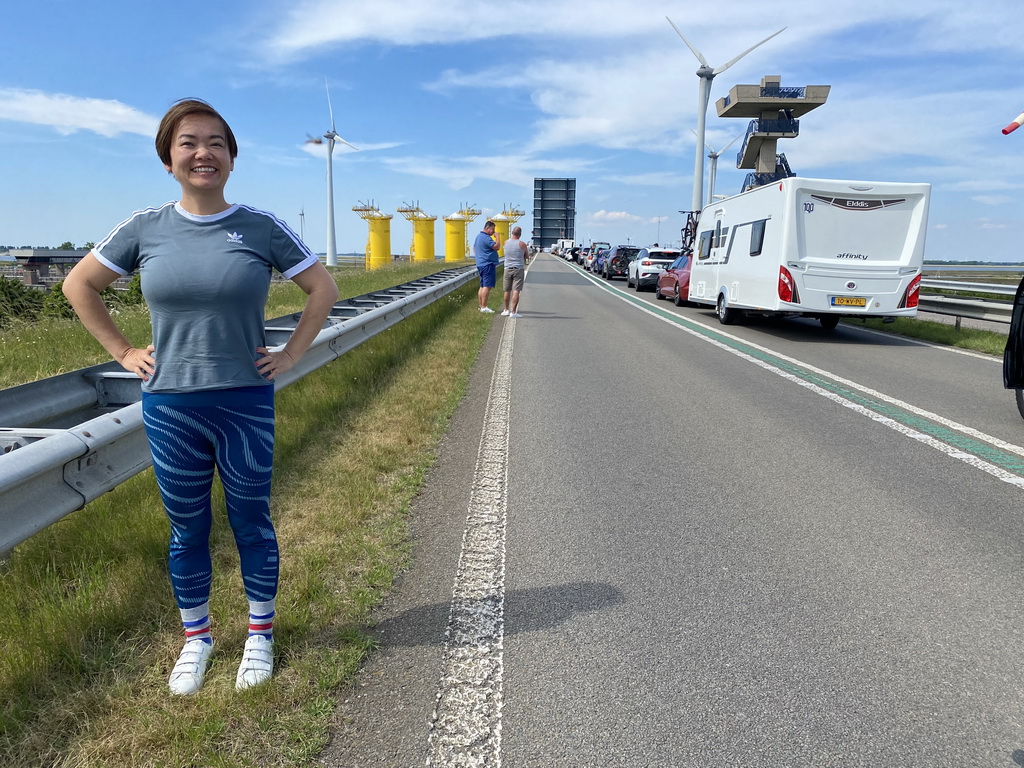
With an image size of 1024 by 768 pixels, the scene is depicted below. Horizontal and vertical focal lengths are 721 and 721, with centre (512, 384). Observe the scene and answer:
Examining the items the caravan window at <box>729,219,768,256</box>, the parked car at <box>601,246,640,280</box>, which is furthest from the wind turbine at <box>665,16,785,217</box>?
the caravan window at <box>729,219,768,256</box>

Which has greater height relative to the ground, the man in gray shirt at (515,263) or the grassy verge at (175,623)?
the man in gray shirt at (515,263)

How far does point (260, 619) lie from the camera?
2646 mm

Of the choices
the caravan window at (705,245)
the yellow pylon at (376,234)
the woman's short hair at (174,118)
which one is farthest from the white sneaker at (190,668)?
the yellow pylon at (376,234)

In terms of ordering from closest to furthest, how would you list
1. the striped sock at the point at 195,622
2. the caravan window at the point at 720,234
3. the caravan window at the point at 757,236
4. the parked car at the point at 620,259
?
the striped sock at the point at 195,622 < the caravan window at the point at 757,236 < the caravan window at the point at 720,234 < the parked car at the point at 620,259

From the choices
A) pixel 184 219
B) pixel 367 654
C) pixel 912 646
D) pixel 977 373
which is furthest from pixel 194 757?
pixel 977 373

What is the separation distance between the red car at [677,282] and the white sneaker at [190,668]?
58.5 feet

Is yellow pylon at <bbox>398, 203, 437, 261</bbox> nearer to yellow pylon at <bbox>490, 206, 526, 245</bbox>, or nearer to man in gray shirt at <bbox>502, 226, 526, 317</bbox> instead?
yellow pylon at <bbox>490, 206, 526, 245</bbox>

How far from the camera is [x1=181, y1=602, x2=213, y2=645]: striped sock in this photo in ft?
8.62

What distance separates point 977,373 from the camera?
918 cm

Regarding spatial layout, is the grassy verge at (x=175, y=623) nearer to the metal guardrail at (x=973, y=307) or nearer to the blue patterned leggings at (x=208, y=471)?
the blue patterned leggings at (x=208, y=471)

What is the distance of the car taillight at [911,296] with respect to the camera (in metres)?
12.0

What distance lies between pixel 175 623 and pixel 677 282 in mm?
18749

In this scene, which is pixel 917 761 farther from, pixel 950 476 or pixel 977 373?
pixel 977 373

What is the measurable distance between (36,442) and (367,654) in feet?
4.48
